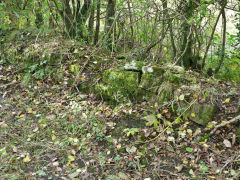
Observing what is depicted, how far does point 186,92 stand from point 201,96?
9.1 inches

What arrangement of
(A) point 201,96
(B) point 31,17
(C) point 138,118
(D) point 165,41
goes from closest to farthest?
(A) point 201,96 → (C) point 138,118 → (D) point 165,41 → (B) point 31,17

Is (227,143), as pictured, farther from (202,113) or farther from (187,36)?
(187,36)

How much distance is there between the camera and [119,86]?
13.7 ft

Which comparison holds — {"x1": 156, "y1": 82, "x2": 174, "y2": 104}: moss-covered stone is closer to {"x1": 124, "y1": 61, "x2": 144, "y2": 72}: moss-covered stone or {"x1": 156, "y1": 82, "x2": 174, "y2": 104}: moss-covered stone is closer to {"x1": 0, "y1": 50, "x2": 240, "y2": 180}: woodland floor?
{"x1": 0, "y1": 50, "x2": 240, "y2": 180}: woodland floor

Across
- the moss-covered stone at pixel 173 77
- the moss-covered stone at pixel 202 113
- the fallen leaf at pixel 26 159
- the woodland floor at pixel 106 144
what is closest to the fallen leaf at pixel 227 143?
the woodland floor at pixel 106 144

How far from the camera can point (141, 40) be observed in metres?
5.27

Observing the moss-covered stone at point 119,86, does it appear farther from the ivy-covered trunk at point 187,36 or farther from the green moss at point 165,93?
the ivy-covered trunk at point 187,36

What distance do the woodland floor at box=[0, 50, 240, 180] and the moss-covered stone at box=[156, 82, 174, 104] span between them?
0.17 metres

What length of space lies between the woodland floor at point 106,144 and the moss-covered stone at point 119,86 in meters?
0.18

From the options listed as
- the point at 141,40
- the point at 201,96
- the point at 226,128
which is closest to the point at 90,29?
the point at 141,40

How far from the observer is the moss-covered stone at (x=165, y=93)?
3729 millimetres

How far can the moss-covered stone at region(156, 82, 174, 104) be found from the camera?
12.2 ft

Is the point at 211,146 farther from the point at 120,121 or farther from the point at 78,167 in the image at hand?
the point at 78,167

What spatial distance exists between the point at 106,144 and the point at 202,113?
1.53 m
